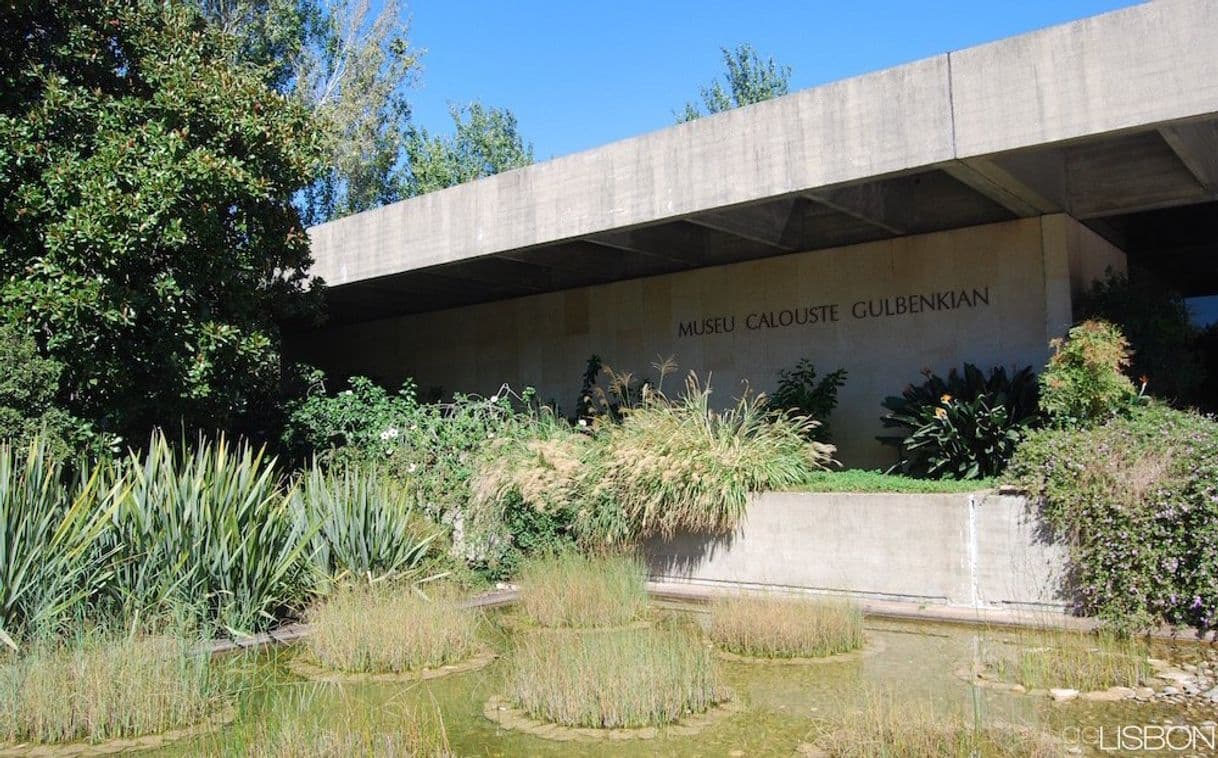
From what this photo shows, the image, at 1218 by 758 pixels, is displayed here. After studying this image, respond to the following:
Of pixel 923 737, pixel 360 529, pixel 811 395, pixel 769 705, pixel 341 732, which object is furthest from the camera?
pixel 811 395

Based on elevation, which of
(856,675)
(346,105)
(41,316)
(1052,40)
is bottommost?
(856,675)

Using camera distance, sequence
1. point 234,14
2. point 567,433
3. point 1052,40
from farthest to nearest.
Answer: point 234,14 → point 567,433 → point 1052,40

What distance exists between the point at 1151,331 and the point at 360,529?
9204 mm

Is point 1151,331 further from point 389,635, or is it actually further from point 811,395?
Result: point 389,635

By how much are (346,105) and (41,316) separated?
1946cm

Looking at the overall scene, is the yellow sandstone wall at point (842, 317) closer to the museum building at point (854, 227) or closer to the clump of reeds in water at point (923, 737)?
the museum building at point (854, 227)

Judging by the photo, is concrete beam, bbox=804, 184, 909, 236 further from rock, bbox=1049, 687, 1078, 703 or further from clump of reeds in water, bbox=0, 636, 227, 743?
clump of reeds in water, bbox=0, 636, 227, 743

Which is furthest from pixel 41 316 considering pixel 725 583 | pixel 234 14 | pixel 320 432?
pixel 234 14

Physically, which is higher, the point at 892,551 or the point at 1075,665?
the point at 892,551

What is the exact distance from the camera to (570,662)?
6.18 metres

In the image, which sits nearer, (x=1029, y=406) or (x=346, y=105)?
(x=1029, y=406)

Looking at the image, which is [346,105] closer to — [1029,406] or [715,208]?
[715,208]

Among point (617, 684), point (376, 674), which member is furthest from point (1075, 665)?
point (376, 674)

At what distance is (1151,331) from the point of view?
11.2 meters
